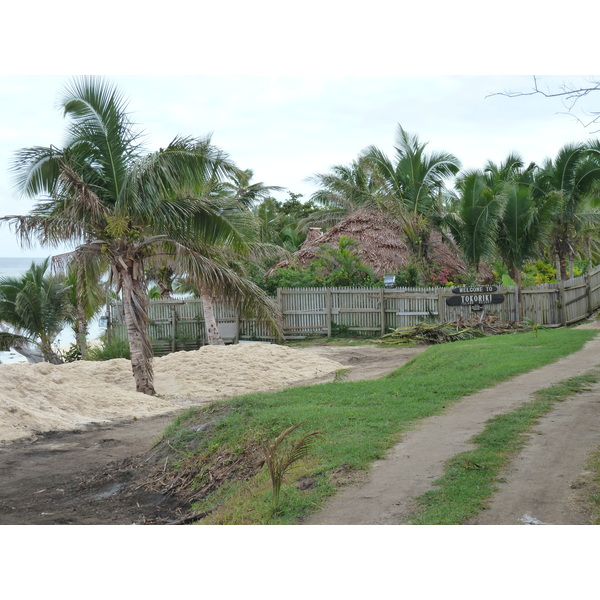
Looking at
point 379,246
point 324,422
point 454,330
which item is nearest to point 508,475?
Answer: point 324,422

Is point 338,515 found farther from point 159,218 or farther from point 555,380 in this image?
point 159,218

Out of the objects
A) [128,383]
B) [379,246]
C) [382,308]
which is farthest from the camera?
[379,246]

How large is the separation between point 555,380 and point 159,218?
608 centimetres

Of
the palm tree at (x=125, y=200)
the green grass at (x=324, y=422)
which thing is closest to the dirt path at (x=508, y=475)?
the green grass at (x=324, y=422)

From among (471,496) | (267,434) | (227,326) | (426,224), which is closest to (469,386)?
(267,434)

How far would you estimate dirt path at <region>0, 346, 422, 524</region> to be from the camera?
588 cm

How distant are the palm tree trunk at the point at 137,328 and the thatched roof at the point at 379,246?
10783 millimetres

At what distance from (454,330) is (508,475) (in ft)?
40.1

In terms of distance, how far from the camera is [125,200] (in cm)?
1057

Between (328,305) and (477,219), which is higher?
(477,219)

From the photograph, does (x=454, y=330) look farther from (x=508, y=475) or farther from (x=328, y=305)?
(x=508, y=475)

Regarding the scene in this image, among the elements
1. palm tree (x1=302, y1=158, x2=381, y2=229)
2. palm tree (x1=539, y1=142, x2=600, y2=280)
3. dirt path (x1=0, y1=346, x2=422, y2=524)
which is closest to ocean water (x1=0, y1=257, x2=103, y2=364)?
dirt path (x1=0, y1=346, x2=422, y2=524)

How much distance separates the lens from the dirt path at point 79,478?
5875 millimetres

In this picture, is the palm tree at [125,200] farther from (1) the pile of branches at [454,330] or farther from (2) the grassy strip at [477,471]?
(1) the pile of branches at [454,330]
